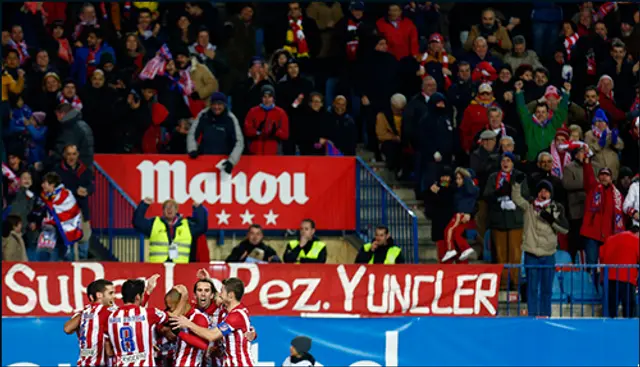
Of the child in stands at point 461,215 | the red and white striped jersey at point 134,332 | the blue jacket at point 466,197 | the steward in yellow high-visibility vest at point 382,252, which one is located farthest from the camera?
the blue jacket at point 466,197

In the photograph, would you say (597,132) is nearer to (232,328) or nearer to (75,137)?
(75,137)

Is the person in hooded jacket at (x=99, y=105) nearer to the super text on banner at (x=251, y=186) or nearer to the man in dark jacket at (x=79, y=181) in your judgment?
the super text on banner at (x=251, y=186)

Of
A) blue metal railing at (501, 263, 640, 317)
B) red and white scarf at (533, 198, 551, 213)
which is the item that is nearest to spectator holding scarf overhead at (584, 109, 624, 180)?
red and white scarf at (533, 198, 551, 213)

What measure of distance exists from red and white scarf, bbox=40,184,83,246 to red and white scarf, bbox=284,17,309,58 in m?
4.99

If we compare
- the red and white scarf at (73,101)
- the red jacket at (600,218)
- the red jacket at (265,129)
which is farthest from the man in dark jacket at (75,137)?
the red jacket at (600,218)

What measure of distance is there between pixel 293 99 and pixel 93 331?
24.7 ft

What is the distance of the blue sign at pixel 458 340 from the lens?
18.4m

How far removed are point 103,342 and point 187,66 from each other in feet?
26.1

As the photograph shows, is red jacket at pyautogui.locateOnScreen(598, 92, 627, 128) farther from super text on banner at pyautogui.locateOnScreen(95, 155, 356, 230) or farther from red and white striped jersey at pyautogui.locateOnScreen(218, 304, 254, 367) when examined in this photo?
red and white striped jersey at pyautogui.locateOnScreen(218, 304, 254, 367)

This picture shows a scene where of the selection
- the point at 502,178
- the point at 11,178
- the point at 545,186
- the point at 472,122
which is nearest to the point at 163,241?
the point at 11,178

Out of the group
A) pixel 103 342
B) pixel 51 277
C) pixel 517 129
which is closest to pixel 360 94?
pixel 517 129

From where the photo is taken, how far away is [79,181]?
66.1ft

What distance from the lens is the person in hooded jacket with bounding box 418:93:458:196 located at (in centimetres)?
2116

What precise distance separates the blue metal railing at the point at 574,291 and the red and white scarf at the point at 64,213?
5.39 meters
